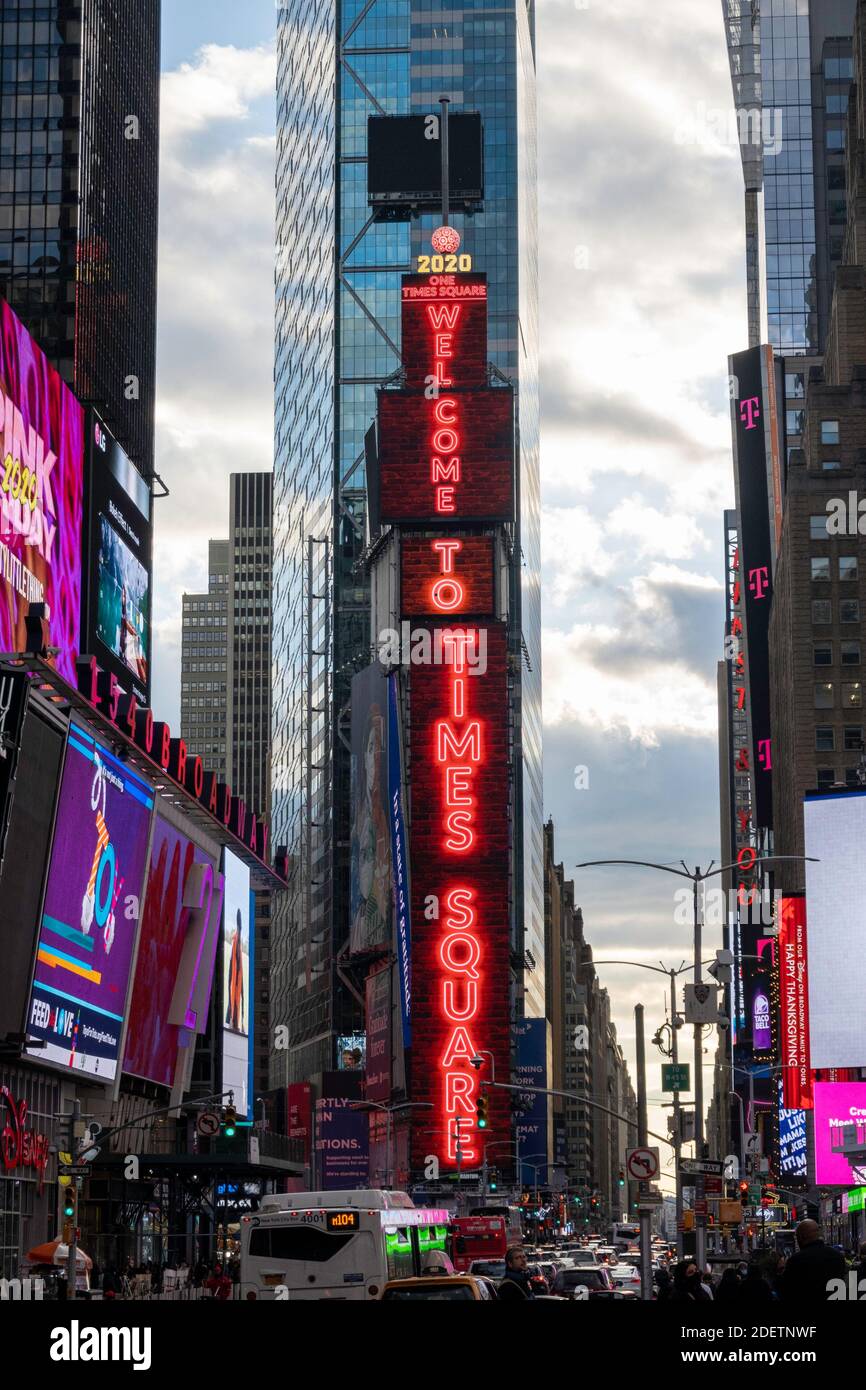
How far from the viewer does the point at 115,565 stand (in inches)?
3809

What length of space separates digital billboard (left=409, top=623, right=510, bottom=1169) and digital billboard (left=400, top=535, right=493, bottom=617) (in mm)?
2143

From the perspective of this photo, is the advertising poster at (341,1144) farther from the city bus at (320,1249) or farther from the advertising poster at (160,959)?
the city bus at (320,1249)

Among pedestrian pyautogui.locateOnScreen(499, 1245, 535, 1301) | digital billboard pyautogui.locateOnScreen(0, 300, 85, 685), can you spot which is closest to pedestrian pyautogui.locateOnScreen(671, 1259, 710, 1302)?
pedestrian pyautogui.locateOnScreen(499, 1245, 535, 1301)

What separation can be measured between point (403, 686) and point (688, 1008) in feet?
284

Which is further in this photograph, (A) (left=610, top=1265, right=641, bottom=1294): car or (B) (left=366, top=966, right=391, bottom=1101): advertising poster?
(B) (left=366, top=966, right=391, bottom=1101): advertising poster

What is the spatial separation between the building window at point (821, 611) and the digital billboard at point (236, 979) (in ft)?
172

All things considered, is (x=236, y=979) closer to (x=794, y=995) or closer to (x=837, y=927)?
(x=794, y=995)

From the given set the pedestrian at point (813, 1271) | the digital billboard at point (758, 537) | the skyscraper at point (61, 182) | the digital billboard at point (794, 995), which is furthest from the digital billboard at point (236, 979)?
the pedestrian at point (813, 1271)

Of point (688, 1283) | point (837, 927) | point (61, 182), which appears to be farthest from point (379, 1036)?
point (688, 1283)

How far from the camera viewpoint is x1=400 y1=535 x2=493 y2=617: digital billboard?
5177 inches

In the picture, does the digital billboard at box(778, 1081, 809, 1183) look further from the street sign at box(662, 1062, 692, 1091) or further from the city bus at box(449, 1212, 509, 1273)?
the street sign at box(662, 1062, 692, 1091)

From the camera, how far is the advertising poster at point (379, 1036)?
136 m
